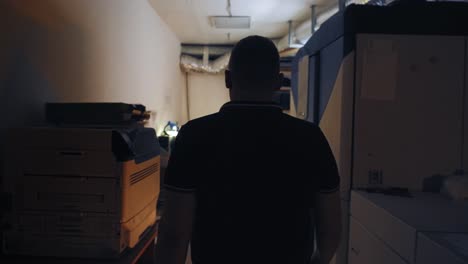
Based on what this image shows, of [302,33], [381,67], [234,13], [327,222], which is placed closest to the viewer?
[327,222]

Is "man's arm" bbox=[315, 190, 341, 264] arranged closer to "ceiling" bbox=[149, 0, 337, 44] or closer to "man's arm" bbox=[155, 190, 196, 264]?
"man's arm" bbox=[155, 190, 196, 264]

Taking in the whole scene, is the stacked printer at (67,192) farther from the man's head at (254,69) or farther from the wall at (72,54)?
the man's head at (254,69)

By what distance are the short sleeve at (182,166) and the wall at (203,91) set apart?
4.76 m

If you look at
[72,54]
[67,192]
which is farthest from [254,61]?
[72,54]

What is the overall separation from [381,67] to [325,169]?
496 mm

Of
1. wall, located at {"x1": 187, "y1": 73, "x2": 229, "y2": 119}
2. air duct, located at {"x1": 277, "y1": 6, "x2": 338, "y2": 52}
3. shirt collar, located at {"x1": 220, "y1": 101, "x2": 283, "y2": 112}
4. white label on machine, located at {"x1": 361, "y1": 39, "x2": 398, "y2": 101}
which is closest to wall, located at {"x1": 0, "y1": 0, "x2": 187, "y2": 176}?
shirt collar, located at {"x1": 220, "y1": 101, "x2": 283, "y2": 112}

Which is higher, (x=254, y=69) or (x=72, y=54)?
(x=72, y=54)

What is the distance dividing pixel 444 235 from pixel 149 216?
116cm

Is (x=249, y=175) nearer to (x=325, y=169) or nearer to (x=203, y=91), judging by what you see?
(x=325, y=169)

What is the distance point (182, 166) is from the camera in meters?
0.83

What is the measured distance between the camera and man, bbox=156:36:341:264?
0.82m

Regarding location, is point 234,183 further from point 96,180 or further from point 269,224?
point 96,180

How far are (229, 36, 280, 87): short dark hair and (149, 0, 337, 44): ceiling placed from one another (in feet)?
8.49

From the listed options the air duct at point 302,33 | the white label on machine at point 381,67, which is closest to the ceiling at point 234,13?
the air duct at point 302,33
